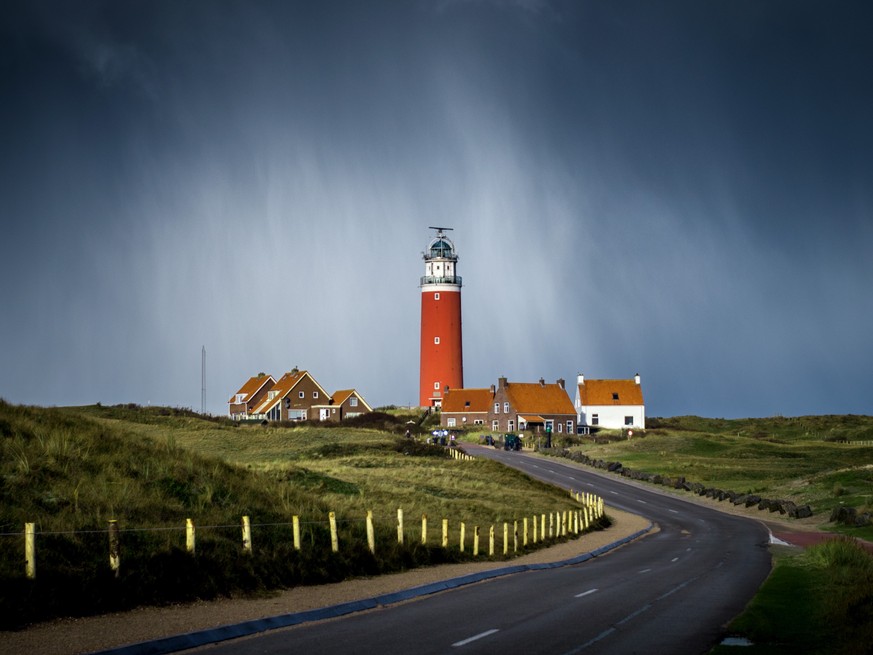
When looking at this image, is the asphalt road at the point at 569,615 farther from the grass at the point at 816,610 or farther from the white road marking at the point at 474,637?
the grass at the point at 816,610

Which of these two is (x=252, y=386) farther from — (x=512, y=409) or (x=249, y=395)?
(x=512, y=409)

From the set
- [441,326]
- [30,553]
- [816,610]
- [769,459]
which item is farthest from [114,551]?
[441,326]

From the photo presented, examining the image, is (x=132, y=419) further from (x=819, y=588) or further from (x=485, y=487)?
(x=819, y=588)

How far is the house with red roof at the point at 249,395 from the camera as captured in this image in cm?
14388

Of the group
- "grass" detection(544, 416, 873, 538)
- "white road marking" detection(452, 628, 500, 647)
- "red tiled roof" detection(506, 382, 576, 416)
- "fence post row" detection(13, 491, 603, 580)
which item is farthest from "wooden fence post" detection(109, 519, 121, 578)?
"red tiled roof" detection(506, 382, 576, 416)

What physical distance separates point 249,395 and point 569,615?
418ft

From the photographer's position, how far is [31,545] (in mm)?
19609

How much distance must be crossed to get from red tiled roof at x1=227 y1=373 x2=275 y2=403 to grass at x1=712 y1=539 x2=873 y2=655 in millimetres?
116800

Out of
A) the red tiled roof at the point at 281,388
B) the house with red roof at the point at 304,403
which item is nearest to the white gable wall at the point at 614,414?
the house with red roof at the point at 304,403

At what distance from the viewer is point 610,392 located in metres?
143

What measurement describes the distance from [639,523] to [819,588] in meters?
30.7

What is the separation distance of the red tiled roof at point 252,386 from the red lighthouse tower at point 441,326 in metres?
22.7

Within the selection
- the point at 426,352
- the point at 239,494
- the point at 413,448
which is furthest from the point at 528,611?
the point at 426,352

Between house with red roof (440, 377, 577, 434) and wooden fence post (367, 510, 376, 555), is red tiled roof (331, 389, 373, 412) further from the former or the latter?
wooden fence post (367, 510, 376, 555)
